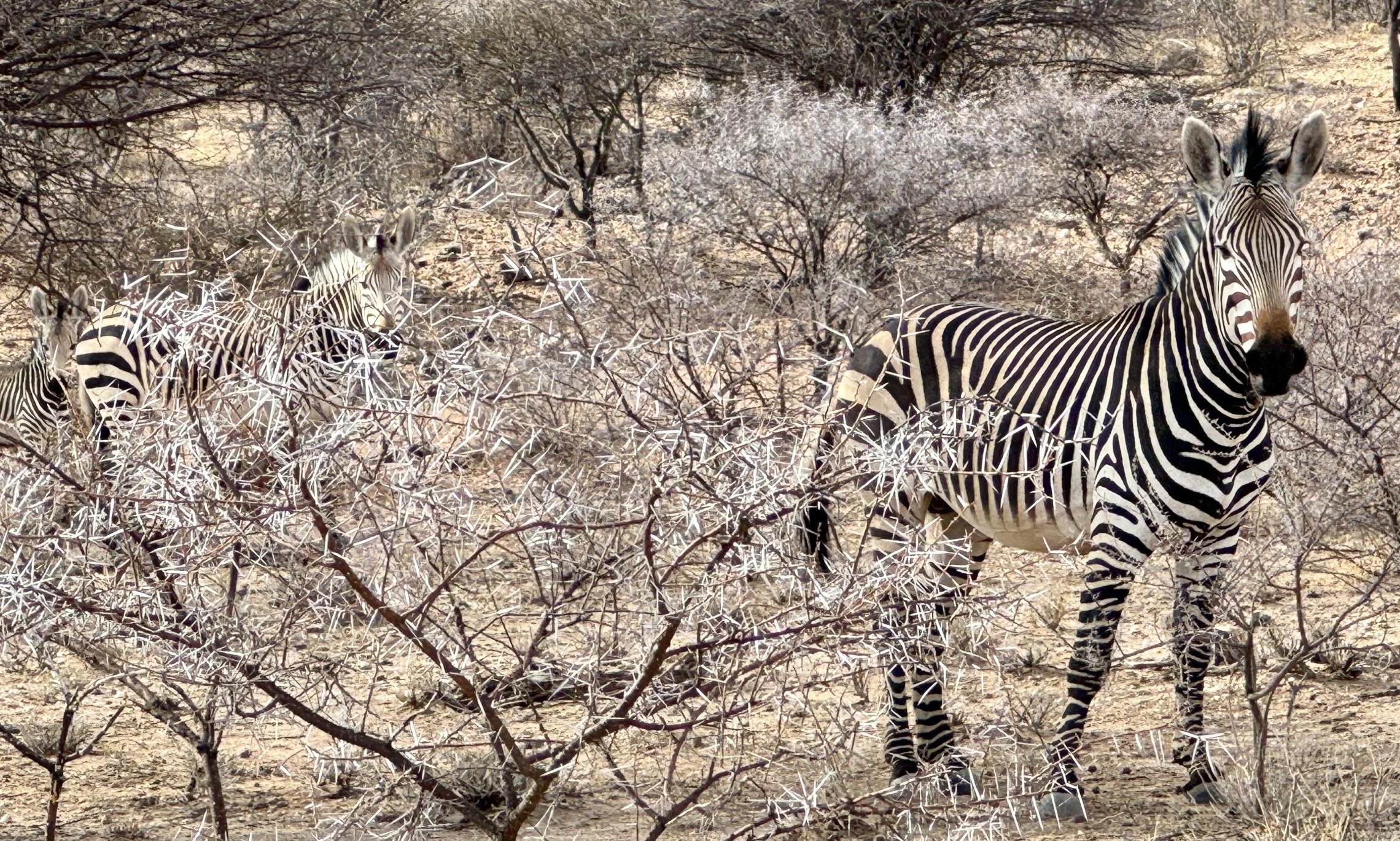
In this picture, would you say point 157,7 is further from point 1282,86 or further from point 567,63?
point 1282,86

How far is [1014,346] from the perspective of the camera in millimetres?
5512

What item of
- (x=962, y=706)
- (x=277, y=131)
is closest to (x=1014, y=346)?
(x=962, y=706)

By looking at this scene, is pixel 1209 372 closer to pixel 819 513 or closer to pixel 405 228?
pixel 819 513

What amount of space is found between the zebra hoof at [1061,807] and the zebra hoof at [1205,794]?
37 cm

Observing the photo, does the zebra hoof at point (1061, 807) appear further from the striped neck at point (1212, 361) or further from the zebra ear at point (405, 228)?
the zebra ear at point (405, 228)

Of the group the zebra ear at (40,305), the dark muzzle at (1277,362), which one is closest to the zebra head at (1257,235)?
the dark muzzle at (1277,362)

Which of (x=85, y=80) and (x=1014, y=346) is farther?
(x=85, y=80)

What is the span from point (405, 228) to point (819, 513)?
3101mm

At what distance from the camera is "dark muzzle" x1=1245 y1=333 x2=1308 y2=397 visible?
14.6 feet

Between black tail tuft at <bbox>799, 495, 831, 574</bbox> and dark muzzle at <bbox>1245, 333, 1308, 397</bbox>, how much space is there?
1.22 metres

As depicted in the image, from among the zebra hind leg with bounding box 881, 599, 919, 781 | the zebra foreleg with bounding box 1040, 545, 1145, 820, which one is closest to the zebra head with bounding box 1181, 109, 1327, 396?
the zebra foreleg with bounding box 1040, 545, 1145, 820

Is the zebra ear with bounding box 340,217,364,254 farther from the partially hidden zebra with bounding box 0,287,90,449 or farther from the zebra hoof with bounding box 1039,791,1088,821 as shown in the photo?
the zebra hoof with bounding box 1039,791,1088,821

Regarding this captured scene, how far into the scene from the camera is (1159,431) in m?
4.89

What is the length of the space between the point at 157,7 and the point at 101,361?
171cm
